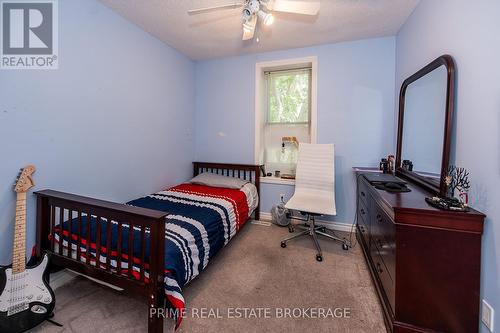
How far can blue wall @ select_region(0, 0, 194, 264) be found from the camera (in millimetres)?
1553

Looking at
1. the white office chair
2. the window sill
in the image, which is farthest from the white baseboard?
the window sill

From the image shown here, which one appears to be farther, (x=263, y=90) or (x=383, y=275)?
(x=263, y=90)

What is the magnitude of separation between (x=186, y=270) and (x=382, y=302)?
4.67 ft

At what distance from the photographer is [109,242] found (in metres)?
1.40

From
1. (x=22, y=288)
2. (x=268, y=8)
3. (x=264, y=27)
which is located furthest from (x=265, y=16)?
(x=22, y=288)

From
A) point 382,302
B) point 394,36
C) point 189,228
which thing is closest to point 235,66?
point 394,36

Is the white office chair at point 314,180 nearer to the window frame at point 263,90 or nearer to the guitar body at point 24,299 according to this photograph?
the window frame at point 263,90

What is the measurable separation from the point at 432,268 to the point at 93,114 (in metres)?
2.82

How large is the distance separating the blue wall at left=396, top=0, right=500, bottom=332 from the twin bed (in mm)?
1702

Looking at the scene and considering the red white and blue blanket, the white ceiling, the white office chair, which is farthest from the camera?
the white office chair

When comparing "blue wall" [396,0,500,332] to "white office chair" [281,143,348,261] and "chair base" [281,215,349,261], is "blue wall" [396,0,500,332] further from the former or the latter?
Result: "white office chair" [281,143,348,261]

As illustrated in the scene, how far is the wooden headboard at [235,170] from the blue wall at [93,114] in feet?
1.99

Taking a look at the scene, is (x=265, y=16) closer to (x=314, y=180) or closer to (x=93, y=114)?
(x=93, y=114)

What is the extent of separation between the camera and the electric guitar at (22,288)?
4.21ft
